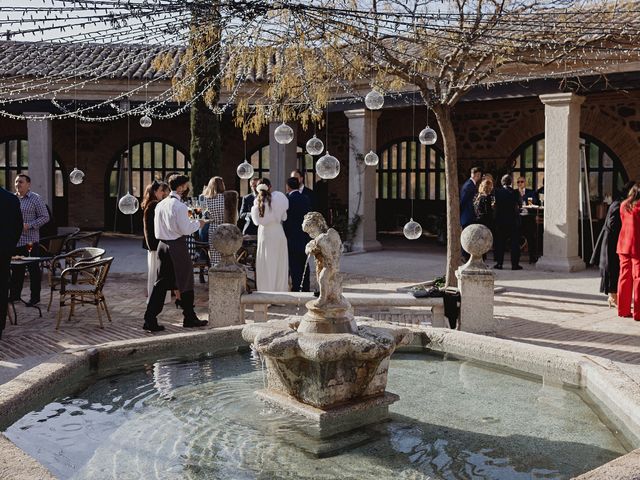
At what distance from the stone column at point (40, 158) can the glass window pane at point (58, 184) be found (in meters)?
4.69

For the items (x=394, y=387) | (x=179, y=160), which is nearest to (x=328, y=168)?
(x=394, y=387)

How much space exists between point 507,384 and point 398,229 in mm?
14035

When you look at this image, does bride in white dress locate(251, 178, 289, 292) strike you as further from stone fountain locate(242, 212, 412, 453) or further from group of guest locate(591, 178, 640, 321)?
stone fountain locate(242, 212, 412, 453)

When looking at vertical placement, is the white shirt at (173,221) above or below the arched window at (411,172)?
below

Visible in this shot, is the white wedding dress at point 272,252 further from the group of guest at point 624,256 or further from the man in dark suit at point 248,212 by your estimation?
the group of guest at point 624,256

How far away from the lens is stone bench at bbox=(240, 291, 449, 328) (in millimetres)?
7453

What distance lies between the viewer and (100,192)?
20.6 metres

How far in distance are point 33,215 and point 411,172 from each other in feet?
36.7

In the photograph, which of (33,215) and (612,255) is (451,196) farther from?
(33,215)

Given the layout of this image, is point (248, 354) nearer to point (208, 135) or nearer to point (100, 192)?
point (208, 135)

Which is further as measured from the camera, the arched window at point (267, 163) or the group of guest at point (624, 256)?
the arched window at point (267, 163)

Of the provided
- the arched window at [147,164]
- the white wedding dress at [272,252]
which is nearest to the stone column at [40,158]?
the arched window at [147,164]

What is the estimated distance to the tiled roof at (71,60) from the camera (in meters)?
16.3

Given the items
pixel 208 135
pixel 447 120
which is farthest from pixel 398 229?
pixel 447 120
